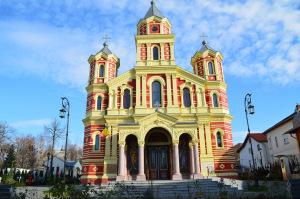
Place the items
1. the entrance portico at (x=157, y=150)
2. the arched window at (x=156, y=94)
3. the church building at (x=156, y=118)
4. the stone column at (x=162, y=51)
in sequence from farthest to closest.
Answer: the stone column at (x=162, y=51) < the arched window at (x=156, y=94) < the church building at (x=156, y=118) < the entrance portico at (x=157, y=150)

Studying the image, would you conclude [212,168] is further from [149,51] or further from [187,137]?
[149,51]

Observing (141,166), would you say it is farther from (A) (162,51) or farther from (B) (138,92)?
(A) (162,51)

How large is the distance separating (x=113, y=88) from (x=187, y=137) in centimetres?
999

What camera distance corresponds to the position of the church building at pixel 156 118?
27.4 m

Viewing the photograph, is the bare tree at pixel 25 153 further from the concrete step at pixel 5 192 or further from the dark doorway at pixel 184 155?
the concrete step at pixel 5 192

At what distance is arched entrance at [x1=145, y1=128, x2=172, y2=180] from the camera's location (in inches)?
1113

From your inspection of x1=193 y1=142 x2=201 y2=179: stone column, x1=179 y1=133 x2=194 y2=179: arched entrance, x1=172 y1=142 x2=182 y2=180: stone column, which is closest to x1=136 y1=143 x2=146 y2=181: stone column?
x1=172 y1=142 x2=182 y2=180: stone column

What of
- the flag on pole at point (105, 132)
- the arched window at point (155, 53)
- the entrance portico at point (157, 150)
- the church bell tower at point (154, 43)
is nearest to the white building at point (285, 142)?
the entrance portico at point (157, 150)

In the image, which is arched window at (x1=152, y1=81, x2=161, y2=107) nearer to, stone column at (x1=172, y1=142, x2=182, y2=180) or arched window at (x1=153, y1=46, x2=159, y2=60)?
arched window at (x1=153, y1=46, x2=159, y2=60)

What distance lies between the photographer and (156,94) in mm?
31141

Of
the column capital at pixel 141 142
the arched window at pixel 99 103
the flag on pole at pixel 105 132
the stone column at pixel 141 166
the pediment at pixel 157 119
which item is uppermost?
the arched window at pixel 99 103

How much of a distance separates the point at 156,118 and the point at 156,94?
4.19 metres

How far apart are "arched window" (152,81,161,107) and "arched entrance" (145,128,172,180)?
3203mm

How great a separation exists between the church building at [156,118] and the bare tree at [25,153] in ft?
129
